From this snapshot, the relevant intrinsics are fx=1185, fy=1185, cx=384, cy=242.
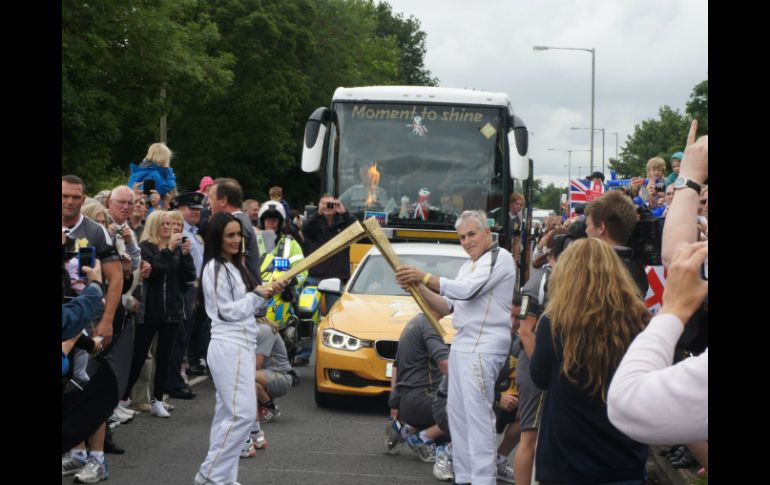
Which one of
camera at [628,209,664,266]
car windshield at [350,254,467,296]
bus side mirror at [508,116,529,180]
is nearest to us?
camera at [628,209,664,266]

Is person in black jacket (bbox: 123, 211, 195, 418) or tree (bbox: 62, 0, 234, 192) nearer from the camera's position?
person in black jacket (bbox: 123, 211, 195, 418)

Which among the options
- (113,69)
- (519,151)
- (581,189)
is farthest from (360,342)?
(113,69)

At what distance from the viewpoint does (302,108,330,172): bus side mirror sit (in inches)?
661

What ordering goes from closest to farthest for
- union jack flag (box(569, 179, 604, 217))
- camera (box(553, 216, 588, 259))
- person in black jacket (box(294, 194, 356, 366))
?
camera (box(553, 216, 588, 259)), person in black jacket (box(294, 194, 356, 366)), union jack flag (box(569, 179, 604, 217))

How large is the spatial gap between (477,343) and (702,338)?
3.47 m

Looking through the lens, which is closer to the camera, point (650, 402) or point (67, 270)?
point (650, 402)

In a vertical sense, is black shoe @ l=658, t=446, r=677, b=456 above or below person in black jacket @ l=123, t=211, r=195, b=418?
below

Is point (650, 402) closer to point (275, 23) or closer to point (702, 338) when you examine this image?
point (702, 338)

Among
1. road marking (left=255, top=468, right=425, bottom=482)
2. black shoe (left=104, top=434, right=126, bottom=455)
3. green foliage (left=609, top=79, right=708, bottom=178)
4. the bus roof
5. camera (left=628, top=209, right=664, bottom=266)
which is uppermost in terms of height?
green foliage (left=609, top=79, right=708, bottom=178)

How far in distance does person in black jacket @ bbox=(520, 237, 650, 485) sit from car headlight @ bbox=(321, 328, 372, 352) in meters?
6.41

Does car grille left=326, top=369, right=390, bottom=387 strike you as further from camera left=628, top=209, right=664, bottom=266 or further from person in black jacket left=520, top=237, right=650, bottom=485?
person in black jacket left=520, top=237, right=650, bottom=485

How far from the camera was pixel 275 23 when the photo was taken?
4741 cm

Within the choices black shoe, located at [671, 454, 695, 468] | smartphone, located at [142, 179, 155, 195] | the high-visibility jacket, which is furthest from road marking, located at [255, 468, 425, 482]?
smartphone, located at [142, 179, 155, 195]
